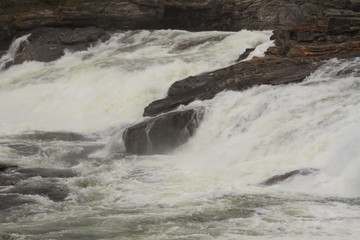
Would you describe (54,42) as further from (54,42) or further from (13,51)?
(13,51)

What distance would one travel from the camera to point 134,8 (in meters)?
38.2

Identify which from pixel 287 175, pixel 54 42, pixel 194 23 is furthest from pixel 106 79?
pixel 287 175

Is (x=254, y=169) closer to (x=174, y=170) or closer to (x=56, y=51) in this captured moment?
(x=174, y=170)

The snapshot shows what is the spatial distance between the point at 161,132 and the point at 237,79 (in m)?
3.64

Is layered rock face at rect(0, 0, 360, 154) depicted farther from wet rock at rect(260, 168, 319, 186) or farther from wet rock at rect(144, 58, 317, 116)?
wet rock at rect(260, 168, 319, 186)

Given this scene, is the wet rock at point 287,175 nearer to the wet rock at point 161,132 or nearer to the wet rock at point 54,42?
the wet rock at point 161,132

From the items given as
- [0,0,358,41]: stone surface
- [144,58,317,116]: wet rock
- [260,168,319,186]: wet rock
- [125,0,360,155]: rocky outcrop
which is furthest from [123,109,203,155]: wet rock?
[0,0,358,41]: stone surface

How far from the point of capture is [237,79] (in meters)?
21.2

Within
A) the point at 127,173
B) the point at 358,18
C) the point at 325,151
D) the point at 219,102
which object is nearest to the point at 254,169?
the point at 325,151

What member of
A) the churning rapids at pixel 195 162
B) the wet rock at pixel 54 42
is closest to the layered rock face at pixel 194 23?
the wet rock at pixel 54 42

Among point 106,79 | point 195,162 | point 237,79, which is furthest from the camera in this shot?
point 106,79

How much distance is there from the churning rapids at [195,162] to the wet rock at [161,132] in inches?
14.5

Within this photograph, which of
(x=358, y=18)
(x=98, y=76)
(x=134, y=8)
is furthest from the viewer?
(x=134, y=8)

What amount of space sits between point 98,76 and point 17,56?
9415 millimetres
